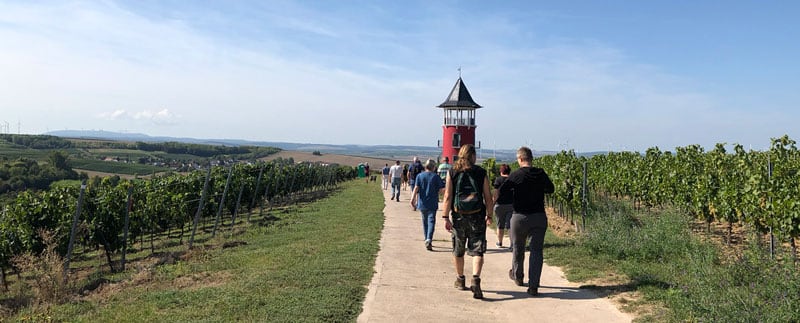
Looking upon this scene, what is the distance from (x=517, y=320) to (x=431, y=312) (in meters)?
0.85

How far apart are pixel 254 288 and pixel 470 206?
271 centimetres

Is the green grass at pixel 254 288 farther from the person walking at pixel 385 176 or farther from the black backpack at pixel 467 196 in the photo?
the person walking at pixel 385 176

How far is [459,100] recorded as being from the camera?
4416 centimetres

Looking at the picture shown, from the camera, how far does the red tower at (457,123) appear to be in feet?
143

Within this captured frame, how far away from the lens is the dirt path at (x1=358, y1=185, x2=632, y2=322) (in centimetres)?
558

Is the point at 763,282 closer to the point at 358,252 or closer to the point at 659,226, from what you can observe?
the point at 659,226

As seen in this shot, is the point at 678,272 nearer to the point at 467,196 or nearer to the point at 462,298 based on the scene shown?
the point at 462,298

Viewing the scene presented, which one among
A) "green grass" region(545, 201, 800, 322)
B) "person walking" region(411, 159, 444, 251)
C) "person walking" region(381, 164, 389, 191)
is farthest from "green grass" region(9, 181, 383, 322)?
"person walking" region(381, 164, 389, 191)

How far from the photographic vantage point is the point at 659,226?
9.21 metres

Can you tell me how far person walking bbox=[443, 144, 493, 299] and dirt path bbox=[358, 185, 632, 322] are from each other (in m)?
0.39

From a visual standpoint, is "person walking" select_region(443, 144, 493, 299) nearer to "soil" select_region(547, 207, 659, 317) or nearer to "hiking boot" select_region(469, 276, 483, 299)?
"hiking boot" select_region(469, 276, 483, 299)

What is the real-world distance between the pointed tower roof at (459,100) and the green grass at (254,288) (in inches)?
1327

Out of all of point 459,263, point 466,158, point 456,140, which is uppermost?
point 456,140

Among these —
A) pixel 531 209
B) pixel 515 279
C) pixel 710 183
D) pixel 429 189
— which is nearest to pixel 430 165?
pixel 429 189
